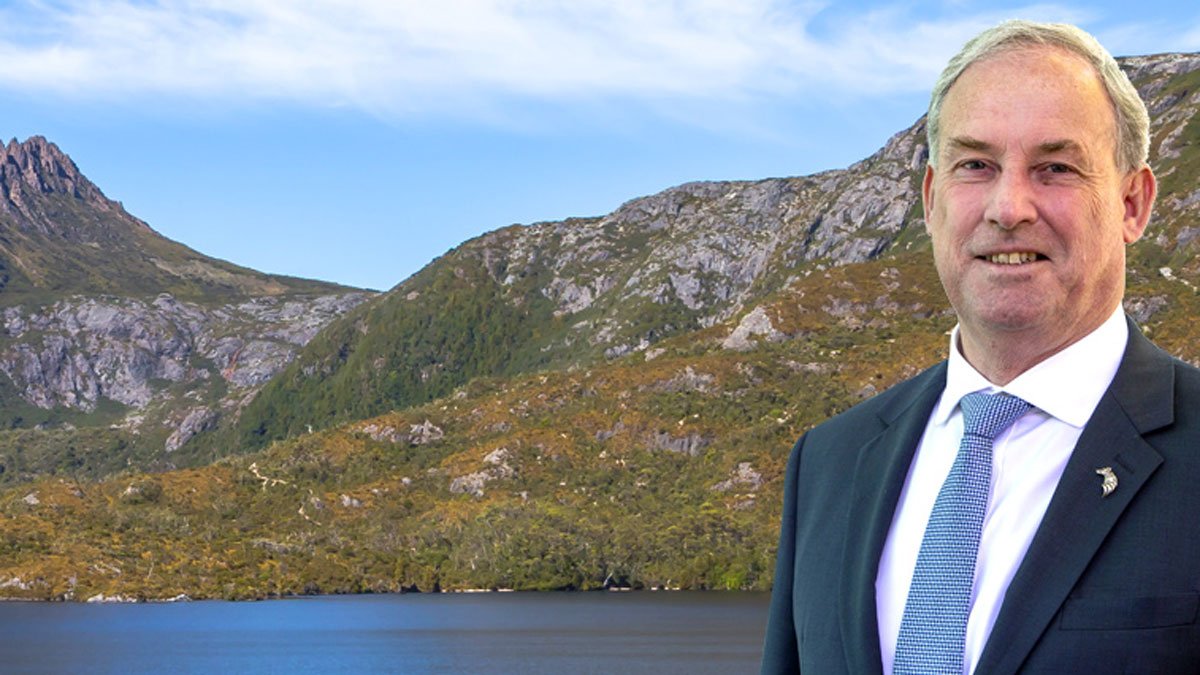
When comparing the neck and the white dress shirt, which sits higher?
the neck

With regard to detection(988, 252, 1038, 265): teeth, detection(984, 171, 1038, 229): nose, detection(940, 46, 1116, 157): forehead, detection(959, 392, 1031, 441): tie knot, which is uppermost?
detection(940, 46, 1116, 157): forehead

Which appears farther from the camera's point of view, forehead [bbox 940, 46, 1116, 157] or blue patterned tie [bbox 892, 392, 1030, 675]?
forehead [bbox 940, 46, 1116, 157]

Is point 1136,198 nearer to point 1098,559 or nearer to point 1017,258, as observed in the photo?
point 1017,258

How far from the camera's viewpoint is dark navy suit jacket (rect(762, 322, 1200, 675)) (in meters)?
2.80

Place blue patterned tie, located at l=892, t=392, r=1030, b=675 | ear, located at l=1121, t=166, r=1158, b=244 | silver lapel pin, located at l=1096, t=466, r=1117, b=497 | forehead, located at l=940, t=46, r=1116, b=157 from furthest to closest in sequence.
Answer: ear, located at l=1121, t=166, r=1158, b=244
forehead, located at l=940, t=46, r=1116, b=157
blue patterned tie, located at l=892, t=392, r=1030, b=675
silver lapel pin, located at l=1096, t=466, r=1117, b=497

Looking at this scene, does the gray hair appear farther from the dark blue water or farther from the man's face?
the dark blue water

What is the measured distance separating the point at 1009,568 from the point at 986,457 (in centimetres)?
25

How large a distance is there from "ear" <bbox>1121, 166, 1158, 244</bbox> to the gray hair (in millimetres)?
29

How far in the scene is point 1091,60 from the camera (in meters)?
3.18

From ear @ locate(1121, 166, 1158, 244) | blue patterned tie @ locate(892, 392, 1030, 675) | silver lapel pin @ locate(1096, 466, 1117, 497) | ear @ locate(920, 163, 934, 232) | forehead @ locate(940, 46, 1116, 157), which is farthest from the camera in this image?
ear @ locate(920, 163, 934, 232)

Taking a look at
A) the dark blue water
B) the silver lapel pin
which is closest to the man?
the silver lapel pin

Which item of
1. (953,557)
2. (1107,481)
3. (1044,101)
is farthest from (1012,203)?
(953,557)

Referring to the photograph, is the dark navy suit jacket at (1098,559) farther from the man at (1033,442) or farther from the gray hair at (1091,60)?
the gray hair at (1091,60)

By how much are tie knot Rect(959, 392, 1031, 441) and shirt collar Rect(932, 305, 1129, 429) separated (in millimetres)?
24
